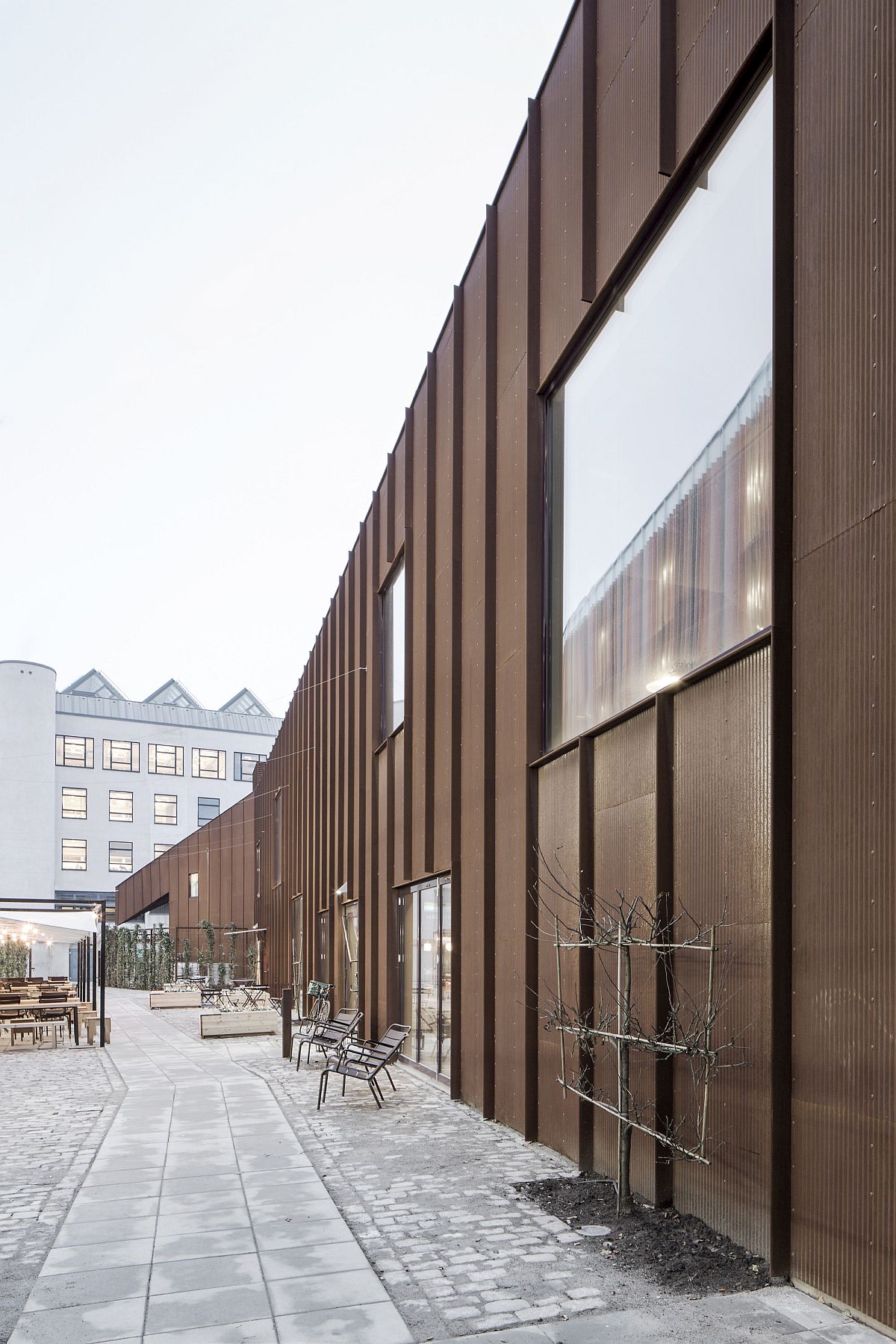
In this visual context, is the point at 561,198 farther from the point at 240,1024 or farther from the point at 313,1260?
the point at 240,1024

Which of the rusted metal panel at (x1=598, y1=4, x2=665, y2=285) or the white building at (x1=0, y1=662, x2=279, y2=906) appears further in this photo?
the white building at (x1=0, y1=662, x2=279, y2=906)

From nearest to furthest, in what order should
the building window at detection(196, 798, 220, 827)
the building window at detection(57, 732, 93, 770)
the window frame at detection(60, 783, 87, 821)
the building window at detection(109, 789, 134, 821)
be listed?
the window frame at detection(60, 783, 87, 821) < the building window at detection(57, 732, 93, 770) < the building window at detection(109, 789, 134, 821) < the building window at detection(196, 798, 220, 827)

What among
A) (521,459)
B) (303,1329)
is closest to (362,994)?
(521,459)

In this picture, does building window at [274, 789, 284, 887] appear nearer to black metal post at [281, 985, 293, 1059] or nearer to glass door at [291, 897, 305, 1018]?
glass door at [291, 897, 305, 1018]

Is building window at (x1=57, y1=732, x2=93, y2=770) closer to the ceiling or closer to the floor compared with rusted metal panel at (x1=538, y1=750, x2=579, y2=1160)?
closer to the ceiling

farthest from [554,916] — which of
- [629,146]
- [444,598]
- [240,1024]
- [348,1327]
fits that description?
[240,1024]

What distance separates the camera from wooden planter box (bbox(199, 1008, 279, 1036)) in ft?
79.6

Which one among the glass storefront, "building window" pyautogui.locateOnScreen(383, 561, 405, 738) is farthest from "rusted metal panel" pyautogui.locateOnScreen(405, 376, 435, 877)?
"building window" pyautogui.locateOnScreen(383, 561, 405, 738)

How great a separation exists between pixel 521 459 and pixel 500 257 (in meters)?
2.83

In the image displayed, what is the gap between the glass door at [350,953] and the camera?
891 inches

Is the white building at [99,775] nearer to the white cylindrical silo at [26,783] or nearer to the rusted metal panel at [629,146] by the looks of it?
the white cylindrical silo at [26,783]

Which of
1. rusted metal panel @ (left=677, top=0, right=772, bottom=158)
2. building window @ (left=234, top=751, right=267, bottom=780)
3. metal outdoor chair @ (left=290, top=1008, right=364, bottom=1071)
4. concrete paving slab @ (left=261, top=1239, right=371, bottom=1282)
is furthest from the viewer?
building window @ (left=234, top=751, right=267, bottom=780)

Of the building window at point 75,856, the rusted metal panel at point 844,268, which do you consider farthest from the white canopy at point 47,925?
the building window at point 75,856

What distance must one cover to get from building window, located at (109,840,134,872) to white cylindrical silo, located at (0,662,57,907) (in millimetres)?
4632
